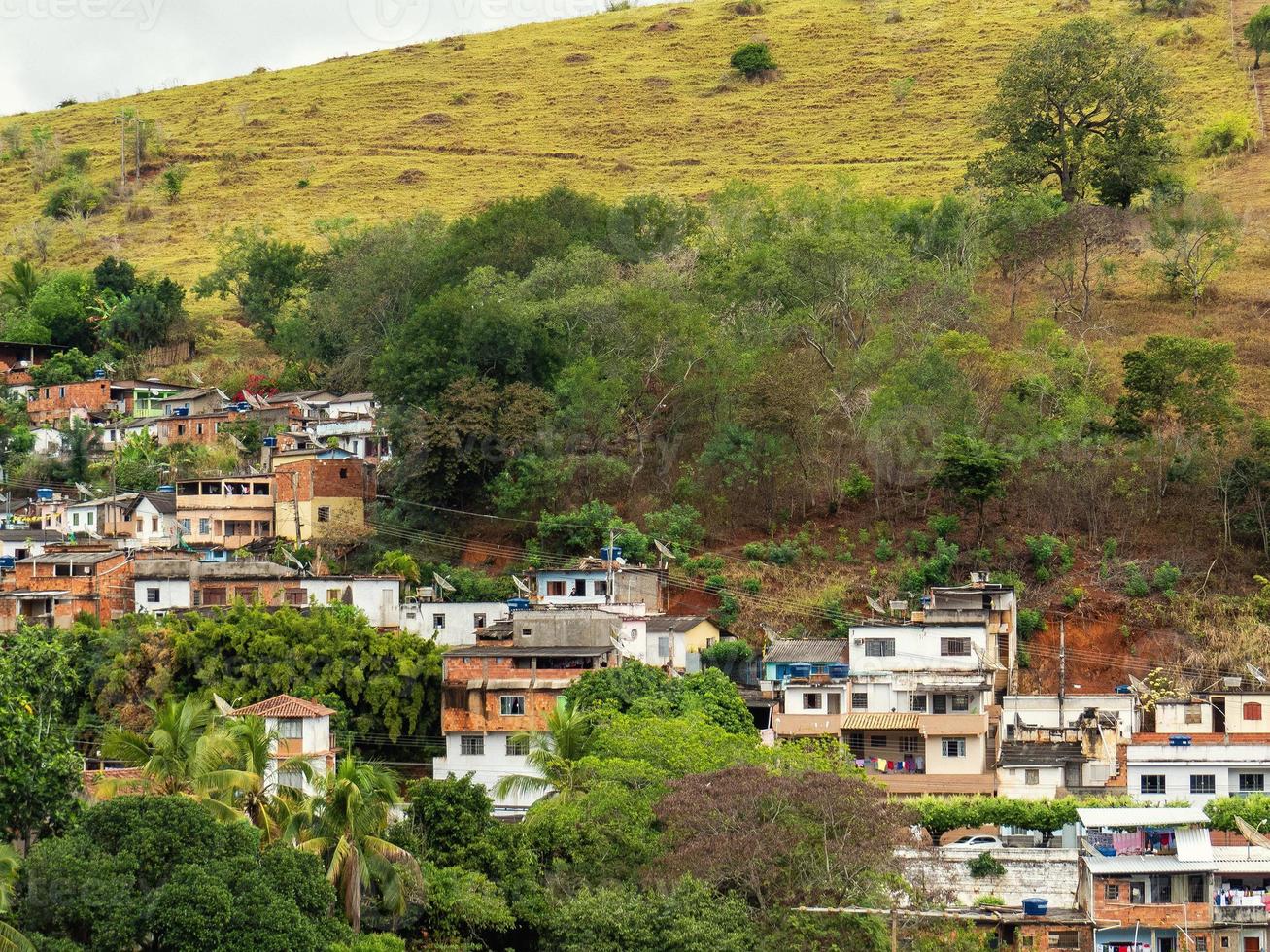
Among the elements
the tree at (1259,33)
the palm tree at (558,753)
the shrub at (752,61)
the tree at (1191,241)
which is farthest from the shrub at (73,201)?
the palm tree at (558,753)

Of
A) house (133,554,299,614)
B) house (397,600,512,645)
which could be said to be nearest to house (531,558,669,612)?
house (397,600,512,645)

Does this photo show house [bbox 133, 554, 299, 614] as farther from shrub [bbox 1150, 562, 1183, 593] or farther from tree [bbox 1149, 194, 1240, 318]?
tree [bbox 1149, 194, 1240, 318]

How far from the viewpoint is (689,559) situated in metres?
60.3

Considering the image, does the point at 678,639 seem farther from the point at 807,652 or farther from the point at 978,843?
the point at 978,843

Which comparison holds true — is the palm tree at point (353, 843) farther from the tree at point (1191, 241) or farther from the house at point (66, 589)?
the tree at point (1191, 241)

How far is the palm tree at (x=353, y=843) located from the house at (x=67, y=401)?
47.9m

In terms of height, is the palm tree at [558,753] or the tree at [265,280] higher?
the tree at [265,280]

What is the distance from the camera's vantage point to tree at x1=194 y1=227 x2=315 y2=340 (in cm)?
9212

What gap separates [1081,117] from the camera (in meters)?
79.6

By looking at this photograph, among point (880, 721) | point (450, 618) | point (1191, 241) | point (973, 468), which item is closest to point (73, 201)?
point (1191, 241)

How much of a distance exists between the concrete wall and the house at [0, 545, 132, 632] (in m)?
27.0

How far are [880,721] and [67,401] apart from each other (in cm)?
4442

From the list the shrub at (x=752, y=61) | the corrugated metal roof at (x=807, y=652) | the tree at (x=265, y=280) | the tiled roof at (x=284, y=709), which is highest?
the shrub at (x=752, y=61)

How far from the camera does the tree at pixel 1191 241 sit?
75.3 m
